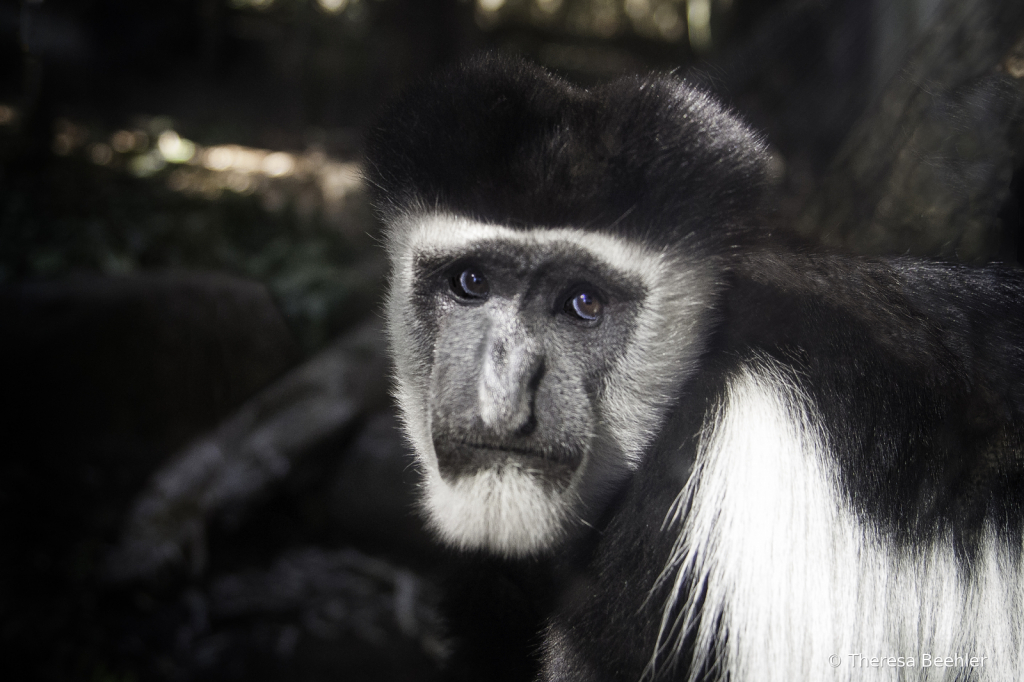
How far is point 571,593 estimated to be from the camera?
0.89 metres

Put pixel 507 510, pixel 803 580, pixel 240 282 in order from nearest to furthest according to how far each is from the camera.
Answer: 1. pixel 803 580
2. pixel 507 510
3. pixel 240 282

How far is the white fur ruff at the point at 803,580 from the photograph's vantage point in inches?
29.8

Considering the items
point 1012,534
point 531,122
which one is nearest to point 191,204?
point 531,122

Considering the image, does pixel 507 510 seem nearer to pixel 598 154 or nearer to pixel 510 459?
pixel 510 459

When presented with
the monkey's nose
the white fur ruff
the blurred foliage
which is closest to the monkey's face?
the monkey's nose

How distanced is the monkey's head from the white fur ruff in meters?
0.13

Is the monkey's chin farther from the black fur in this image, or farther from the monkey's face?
the black fur

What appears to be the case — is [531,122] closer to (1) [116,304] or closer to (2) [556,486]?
(2) [556,486]

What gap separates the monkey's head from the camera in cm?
85

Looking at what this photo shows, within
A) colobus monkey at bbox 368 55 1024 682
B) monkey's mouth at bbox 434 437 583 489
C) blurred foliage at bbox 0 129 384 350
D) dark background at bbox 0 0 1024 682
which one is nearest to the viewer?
colobus monkey at bbox 368 55 1024 682

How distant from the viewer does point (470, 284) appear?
97 centimetres

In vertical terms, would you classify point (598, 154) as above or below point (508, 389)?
above

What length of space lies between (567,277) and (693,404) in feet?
0.79

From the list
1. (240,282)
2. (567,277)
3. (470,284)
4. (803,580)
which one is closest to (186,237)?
(240,282)
